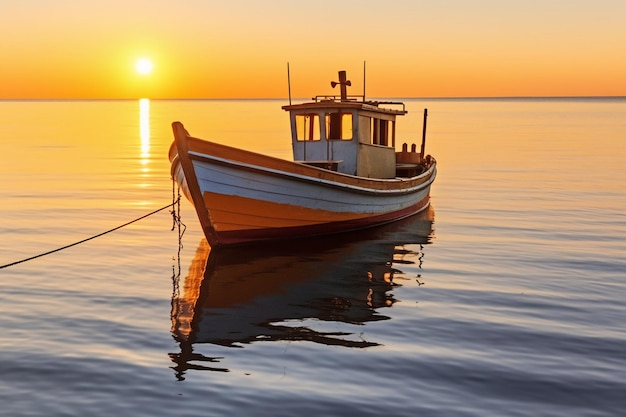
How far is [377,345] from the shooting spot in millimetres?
10398

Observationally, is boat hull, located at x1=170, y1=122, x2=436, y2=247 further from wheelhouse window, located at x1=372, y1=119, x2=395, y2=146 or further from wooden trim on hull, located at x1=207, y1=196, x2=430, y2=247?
wheelhouse window, located at x1=372, y1=119, x2=395, y2=146

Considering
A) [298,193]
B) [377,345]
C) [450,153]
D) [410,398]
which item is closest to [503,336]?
[377,345]

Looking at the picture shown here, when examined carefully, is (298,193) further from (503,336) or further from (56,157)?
(56,157)

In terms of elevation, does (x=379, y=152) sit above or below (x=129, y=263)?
above

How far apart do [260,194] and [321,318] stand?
17.3 ft

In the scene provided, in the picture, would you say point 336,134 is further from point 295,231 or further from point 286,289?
point 286,289

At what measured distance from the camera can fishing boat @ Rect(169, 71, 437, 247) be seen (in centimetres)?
1598

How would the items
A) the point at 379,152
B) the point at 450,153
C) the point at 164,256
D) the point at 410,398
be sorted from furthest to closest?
the point at 450,153
the point at 379,152
the point at 164,256
the point at 410,398

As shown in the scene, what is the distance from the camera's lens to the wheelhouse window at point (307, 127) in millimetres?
20562

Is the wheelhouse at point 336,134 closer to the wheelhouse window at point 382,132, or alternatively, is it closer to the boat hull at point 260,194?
the wheelhouse window at point 382,132

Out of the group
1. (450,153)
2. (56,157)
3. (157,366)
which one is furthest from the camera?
(450,153)

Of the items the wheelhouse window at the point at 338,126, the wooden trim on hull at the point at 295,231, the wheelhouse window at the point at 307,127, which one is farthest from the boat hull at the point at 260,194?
the wheelhouse window at the point at 307,127

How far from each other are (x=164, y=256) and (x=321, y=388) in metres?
9.01

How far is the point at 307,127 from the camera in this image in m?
20.7
